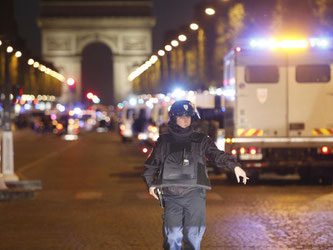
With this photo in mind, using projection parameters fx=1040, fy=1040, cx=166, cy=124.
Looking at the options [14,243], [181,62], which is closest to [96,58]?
[181,62]

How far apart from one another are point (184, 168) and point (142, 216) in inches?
243

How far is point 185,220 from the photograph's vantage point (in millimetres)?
8562

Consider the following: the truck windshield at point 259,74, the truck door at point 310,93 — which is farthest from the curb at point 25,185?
the truck door at point 310,93

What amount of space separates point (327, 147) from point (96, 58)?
150 m

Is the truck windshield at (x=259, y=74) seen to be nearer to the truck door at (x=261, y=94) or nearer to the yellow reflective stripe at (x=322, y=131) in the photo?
the truck door at (x=261, y=94)

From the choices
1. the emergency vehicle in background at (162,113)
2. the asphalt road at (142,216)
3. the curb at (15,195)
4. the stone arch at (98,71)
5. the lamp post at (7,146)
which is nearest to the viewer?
the asphalt road at (142,216)

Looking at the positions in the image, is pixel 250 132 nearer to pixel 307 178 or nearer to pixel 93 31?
pixel 307 178

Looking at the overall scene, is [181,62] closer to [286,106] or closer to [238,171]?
[286,106]

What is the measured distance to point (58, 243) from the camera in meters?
11.9

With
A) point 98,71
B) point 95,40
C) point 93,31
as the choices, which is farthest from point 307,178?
point 98,71

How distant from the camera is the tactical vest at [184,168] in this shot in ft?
27.9

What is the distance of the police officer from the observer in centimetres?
851

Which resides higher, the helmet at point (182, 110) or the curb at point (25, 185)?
the helmet at point (182, 110)

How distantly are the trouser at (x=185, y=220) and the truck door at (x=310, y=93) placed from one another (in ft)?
38.1
